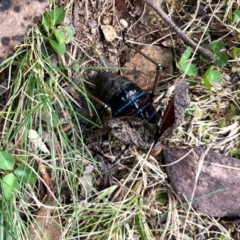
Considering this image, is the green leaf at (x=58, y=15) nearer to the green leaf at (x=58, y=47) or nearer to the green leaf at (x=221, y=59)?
the green leaf at (x=58, y=47)

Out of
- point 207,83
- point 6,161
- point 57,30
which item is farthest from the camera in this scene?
point 207,83

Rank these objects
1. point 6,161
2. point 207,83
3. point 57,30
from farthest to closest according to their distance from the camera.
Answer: point 207,83, point 57,30, point 6,161

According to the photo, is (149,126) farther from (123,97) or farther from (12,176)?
(12,176)

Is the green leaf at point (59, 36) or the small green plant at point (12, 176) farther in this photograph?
the green leaf at point (59, 36)

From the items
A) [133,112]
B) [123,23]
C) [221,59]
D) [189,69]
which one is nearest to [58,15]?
[123,23]

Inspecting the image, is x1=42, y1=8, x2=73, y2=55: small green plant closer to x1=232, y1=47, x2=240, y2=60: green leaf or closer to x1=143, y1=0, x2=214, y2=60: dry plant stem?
x1=143, y1=0, x2=214, y2=60: dry plant stem

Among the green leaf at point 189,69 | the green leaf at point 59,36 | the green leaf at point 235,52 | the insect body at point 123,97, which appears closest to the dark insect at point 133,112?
the insect body at point 123,97

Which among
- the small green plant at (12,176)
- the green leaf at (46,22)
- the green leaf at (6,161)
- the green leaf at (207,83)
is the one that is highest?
the green leaf at (46,22)

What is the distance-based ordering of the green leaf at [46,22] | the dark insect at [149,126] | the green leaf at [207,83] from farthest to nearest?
the green leaf at [207,83] < the green leaf at [46,22] < the dark insect at [149,126]
